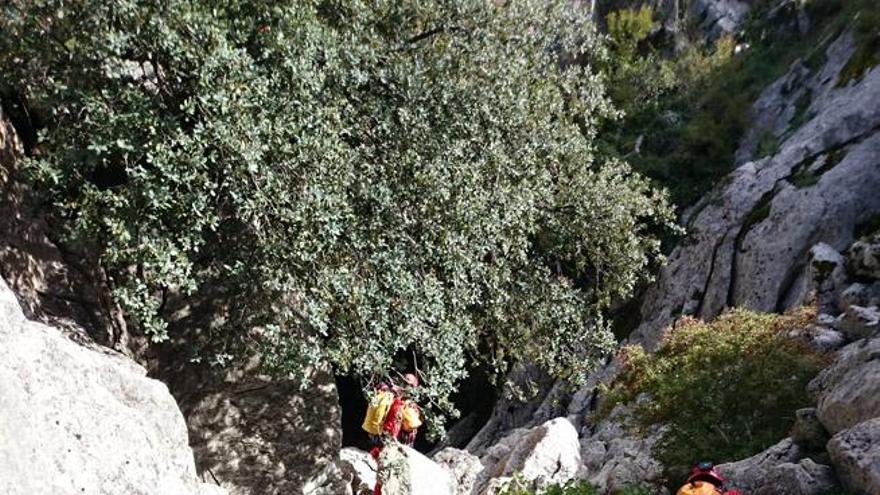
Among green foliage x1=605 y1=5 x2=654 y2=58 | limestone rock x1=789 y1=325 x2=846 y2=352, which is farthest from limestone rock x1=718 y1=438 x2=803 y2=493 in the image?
green foliage x1=605 y1=5 x2=654 y2=58

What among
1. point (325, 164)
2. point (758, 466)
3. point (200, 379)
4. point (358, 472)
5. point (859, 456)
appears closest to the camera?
point (859, 456)

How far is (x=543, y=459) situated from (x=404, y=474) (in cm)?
294

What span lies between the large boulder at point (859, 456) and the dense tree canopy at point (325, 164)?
206 inches

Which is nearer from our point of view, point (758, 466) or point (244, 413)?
point (758, 466)

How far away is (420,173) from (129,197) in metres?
4.41

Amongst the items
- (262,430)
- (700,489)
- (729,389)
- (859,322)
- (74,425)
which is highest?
(859,322)

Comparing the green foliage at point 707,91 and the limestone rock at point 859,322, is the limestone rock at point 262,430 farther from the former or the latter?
the green foliage at point 707,91

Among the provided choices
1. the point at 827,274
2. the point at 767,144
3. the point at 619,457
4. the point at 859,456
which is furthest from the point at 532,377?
the point at 859,456

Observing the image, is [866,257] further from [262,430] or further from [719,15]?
[719,15]

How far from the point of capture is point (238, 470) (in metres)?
13.0

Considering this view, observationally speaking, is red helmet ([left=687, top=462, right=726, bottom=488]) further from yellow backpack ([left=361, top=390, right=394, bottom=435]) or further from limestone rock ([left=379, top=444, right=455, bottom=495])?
yellow backpack ([left=361, top=390, right=394, bottom=435])

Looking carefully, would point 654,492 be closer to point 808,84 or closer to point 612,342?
point 612,342

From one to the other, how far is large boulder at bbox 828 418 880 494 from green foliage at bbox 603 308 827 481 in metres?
2.31

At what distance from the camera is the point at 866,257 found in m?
15.1
